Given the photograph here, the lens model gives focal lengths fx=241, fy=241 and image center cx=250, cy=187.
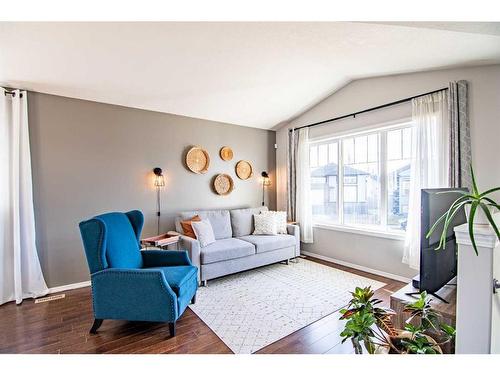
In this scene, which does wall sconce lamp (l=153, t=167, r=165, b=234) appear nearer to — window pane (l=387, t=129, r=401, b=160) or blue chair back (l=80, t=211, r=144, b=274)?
blue chair back (l=80, t=211, r=144, b=274)

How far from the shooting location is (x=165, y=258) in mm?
2660

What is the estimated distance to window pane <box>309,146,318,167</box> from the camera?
4398 millimetres

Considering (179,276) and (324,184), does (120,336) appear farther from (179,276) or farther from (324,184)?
(324,184)

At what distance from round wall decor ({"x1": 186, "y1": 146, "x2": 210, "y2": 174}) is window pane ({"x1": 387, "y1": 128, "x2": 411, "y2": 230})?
2.80 metres

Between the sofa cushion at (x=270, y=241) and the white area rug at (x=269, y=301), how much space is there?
1.14 ft

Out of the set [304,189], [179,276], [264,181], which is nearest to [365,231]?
[304,189]

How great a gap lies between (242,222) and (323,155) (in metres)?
1.85

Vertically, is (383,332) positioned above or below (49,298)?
above

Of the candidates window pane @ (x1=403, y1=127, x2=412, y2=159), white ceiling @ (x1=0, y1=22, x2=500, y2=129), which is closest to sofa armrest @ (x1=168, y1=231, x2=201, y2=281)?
white ceiling @ (x1=0, y1=22, x2=500, y2=129)
